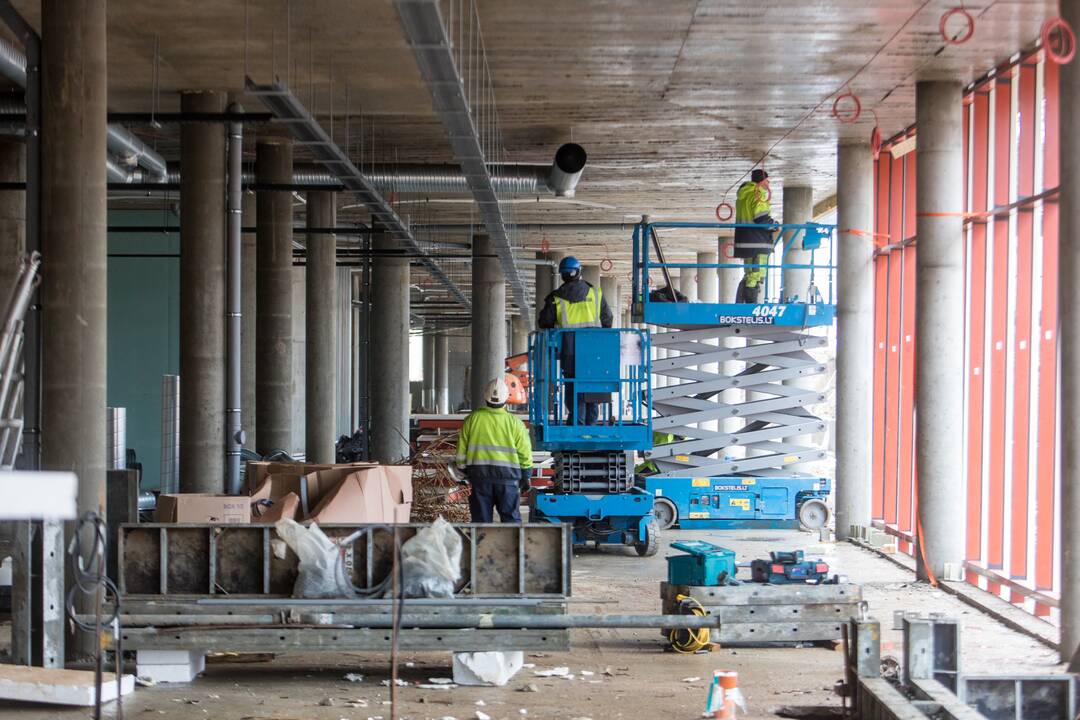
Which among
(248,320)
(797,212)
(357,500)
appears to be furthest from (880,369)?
(248,320)

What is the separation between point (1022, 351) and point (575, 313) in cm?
538

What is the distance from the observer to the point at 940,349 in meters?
15.3

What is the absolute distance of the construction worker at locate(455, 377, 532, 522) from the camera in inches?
509

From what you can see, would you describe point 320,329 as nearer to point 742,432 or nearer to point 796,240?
point 796,240

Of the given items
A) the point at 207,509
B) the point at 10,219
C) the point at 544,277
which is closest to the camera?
the point at 207,509

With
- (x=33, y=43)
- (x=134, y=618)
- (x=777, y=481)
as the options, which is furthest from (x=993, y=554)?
(x=33, y=43)

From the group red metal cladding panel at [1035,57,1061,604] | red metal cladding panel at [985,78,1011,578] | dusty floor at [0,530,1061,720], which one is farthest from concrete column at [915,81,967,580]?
dusty floor at [0,530,1061,720]

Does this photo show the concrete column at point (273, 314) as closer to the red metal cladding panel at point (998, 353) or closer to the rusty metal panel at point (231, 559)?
the red metal cladding panel at point (998, 353)

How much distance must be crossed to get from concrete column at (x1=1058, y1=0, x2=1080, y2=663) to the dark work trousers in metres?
5.28

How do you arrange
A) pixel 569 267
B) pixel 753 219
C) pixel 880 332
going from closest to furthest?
pixel 569 267 < pixel 753 219 < pixel 880 332

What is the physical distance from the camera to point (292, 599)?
9570 mm

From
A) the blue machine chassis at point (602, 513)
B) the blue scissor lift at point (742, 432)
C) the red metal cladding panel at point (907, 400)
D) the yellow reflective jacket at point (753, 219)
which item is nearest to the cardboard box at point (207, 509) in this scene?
the blue machine chassis at point (602, 513)

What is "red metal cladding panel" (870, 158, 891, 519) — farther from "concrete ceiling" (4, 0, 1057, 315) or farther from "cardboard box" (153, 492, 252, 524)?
"cardboard box" (153, 492, 252, 524)

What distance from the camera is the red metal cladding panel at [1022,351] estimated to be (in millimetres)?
14422
